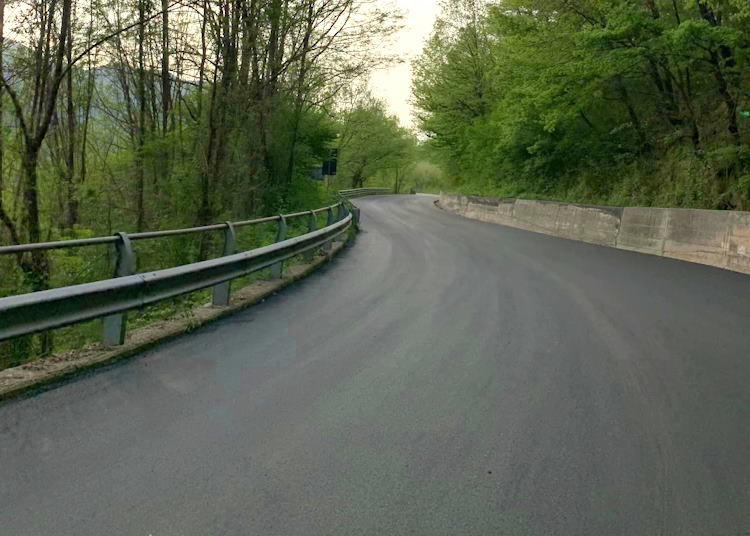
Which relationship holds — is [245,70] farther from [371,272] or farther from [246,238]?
[371,272]

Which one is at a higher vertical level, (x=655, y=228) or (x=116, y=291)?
(x=655, y=228)

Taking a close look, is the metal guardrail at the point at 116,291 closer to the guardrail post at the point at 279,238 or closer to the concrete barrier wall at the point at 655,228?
the guardrail post at the point at 279,238

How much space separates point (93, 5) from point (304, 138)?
11903 millimetres

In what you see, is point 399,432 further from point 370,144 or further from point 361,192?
point 370,144

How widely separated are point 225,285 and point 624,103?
19980 mm

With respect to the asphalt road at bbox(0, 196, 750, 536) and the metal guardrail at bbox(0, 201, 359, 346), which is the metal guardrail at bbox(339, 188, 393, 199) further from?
the asphalt road at bbox(0, 196, 750, 536)

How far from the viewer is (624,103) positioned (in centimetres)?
2345

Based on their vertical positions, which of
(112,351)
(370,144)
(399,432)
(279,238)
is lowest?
(112,351)

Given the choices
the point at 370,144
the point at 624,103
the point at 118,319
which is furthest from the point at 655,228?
the point at 370,144

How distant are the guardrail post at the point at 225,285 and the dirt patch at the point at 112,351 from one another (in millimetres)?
99

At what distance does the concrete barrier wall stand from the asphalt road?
19.4 ft

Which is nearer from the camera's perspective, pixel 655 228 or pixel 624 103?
pixel 655 228

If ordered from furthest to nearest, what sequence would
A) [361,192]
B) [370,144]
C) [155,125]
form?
[370,144] < [361,192] < [155,125]

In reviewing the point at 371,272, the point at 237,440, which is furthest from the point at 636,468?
the point at 371,272
